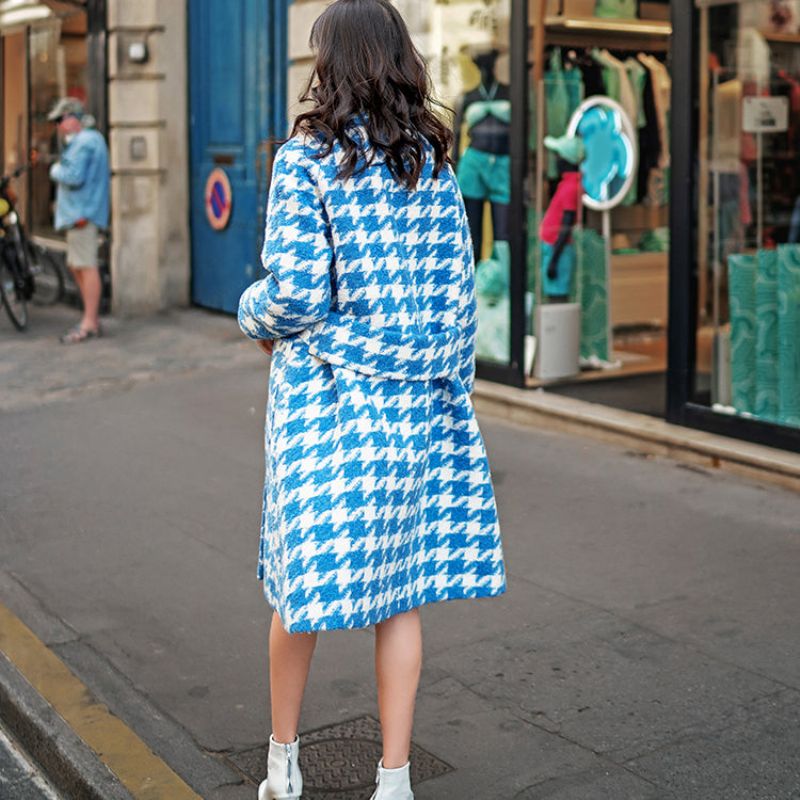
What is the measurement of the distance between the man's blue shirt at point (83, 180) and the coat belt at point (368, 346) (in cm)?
891

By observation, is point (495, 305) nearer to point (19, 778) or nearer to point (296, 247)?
point (19, 778)

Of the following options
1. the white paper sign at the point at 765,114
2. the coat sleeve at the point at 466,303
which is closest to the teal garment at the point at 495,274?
the white paper sign at the point at 765,114

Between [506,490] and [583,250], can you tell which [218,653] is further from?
[583,250]

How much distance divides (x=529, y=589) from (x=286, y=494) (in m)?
2.28

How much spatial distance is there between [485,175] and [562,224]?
1.90ft

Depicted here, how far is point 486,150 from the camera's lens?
918 centimetres

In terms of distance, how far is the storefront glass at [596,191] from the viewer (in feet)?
29.8

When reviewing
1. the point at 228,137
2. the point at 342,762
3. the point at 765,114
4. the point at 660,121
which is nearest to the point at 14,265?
A: the point at 228,137

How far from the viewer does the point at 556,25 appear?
8.98 metres

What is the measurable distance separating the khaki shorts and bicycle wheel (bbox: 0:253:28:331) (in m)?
0.66

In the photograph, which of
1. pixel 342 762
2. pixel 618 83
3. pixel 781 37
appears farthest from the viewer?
pixel 618 83

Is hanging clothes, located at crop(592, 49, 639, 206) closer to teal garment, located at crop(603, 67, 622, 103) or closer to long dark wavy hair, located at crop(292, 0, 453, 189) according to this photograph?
teal garment, located at crop(603, 67, 622, 103)

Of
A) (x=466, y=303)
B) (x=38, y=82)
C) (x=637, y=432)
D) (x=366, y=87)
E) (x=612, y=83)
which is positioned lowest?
(x=637, y=432)

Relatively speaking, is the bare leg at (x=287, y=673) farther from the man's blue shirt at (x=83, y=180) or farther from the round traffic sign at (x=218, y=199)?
the round traffic sign at (x=218, y=199)
